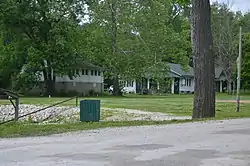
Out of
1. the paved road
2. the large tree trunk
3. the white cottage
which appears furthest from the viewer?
the white cottage

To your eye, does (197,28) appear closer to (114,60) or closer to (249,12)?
(114,60)

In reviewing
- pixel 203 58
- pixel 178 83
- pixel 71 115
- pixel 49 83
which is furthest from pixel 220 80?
pixel 203 58

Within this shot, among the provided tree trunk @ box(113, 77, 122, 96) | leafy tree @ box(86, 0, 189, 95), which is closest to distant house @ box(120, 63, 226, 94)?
tree trunk @ box(113, 77, 122, 96)

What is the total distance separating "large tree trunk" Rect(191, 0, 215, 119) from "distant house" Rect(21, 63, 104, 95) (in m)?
37.9

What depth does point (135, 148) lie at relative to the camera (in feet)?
39.7

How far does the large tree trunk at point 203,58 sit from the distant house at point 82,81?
37.9 metres

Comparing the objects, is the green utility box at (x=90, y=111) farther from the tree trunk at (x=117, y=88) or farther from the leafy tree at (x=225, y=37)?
the leafy tree at (x=225, y=37)

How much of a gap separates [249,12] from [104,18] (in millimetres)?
43067

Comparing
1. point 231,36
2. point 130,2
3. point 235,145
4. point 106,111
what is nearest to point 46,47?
point 130,2

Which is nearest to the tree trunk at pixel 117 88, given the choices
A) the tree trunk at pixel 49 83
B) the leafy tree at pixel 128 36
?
the leafy tree at pixel 128 36

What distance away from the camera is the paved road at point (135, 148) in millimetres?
10219

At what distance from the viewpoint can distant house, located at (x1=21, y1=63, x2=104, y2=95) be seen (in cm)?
6439

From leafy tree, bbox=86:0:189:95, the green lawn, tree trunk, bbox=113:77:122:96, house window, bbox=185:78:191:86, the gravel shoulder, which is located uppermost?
leafy tree, bbox=86:0:189:95

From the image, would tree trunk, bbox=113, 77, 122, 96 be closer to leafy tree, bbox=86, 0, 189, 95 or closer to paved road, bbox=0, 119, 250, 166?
leafy tree, bbox=86, 0, 189, 95
